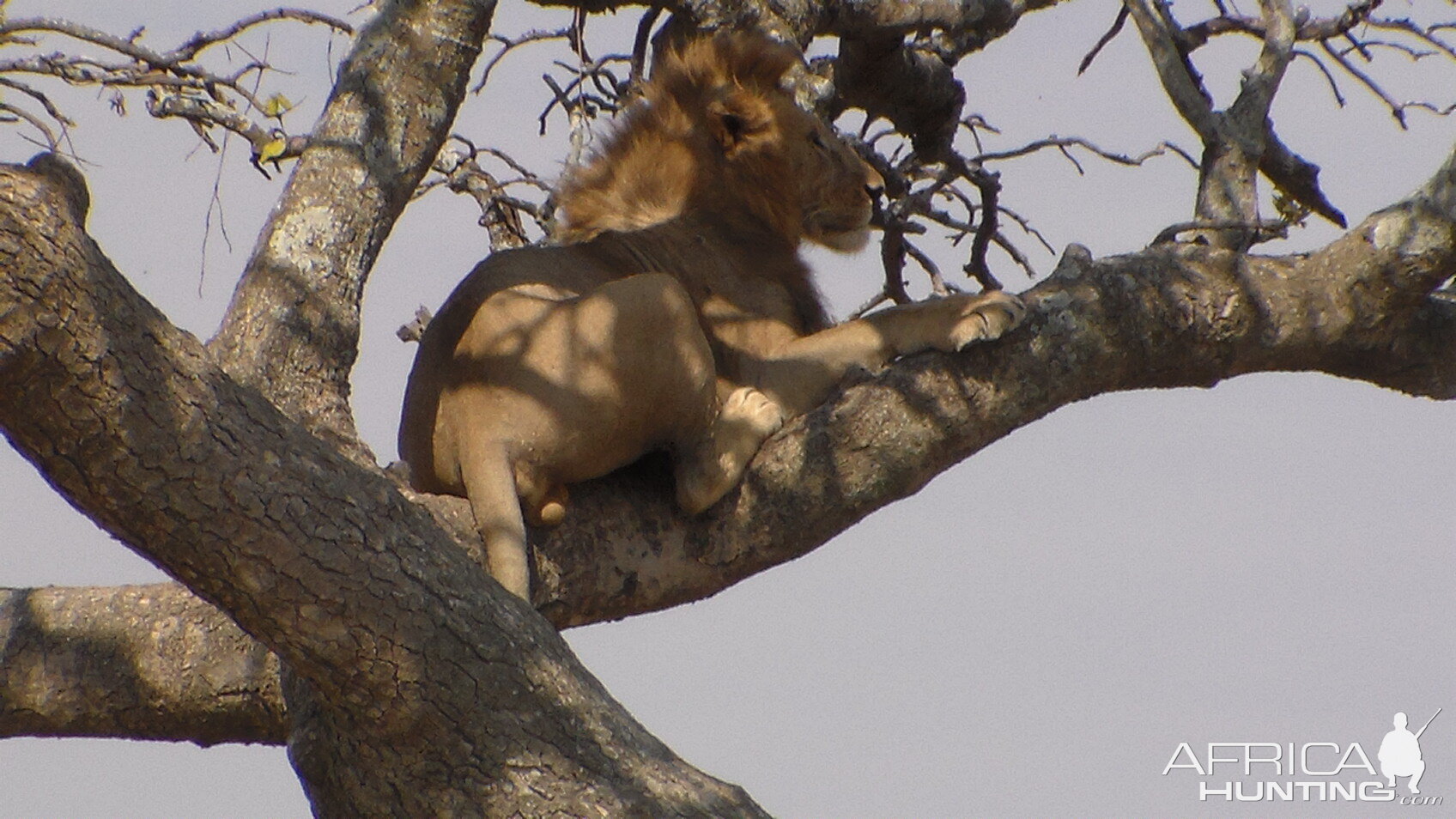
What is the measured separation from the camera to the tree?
2.38 metres

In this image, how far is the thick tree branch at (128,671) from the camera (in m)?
3.33

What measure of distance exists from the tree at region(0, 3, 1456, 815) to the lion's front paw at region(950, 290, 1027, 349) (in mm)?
50

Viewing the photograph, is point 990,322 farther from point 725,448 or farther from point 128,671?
point 128,671

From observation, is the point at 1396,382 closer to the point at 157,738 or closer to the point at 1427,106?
the point at 1427,106

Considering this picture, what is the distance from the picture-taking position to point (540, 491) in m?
3.79

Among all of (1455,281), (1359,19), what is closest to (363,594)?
(1455,281)

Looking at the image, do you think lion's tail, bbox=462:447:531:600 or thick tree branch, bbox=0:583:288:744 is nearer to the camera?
thick tree branch, bbox=0:583:288:744

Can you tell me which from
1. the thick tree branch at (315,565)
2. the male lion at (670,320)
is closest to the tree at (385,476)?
the thick tree branch at (315,565)

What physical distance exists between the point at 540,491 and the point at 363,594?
1198 millimetres

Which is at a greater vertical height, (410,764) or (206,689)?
(206,689)

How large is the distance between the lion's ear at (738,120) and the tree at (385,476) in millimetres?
276

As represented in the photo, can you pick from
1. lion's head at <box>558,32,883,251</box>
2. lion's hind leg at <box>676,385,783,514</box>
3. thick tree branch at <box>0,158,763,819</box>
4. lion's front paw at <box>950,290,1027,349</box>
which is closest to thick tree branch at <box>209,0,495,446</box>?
lion's hind leg at <box>676,385,783,514</box>

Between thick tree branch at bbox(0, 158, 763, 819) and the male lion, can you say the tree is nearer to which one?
thick tree branch at bbox(0, 158, 763, 819)

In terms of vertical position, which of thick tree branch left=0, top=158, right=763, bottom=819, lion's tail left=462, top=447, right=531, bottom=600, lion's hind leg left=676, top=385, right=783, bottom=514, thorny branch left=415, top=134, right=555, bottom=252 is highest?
thorny branch left=415, top=134, right=555, bottom=252
